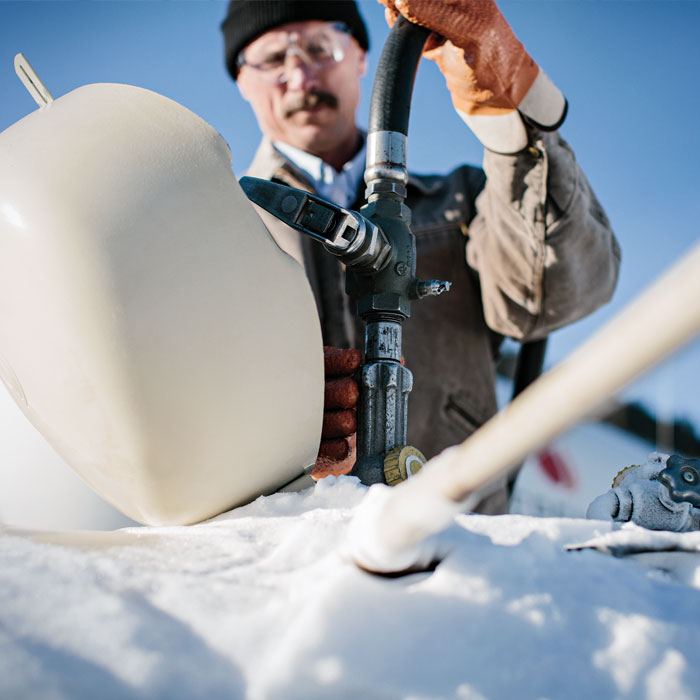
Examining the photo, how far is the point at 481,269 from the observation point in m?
1.43

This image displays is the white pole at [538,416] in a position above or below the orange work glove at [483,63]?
below

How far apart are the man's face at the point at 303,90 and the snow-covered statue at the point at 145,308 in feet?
3.71

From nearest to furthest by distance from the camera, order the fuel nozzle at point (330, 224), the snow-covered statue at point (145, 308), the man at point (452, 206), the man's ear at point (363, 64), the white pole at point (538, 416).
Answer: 1. the white pole at point (538, 416)
2. the snow-covered statue at point (145, 308)
3. the fuel nozzle at point (330, 224)
4. the man at point (452, 206)
5. the man's ear at point (363, 64)

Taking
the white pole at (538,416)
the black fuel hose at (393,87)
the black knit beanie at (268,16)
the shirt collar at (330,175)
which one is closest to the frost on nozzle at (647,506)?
the white pole at (538,416)

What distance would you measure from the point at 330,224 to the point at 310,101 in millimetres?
1095

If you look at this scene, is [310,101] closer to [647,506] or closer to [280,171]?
[280,171]

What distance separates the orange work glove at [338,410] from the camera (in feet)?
2.20

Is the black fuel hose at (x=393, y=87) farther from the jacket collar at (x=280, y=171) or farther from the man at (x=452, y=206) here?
the jacket collar at (x=280, y=171)

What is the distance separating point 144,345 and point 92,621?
0.22 meters

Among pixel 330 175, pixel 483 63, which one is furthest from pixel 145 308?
pixel 330 175

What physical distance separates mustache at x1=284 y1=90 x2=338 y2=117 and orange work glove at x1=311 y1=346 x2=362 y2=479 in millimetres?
1106

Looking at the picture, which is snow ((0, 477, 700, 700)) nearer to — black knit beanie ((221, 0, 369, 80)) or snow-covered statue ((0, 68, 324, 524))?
snow-covered statue ((0, 68, 324, 524))

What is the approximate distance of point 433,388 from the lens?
4.76 ft

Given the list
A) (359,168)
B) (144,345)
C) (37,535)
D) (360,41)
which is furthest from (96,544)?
(360,41)
